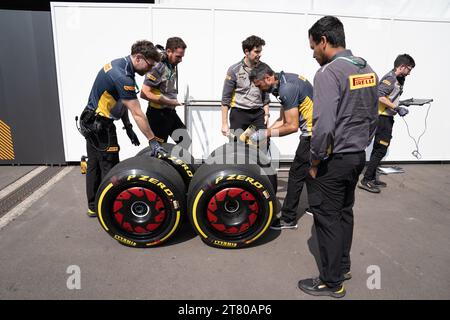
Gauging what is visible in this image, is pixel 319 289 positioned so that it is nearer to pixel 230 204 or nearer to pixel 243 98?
pixel 230 204

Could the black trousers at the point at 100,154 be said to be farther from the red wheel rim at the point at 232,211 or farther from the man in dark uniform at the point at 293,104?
the man in dark uniform at the point at 293,104

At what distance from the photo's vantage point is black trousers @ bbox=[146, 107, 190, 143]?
4.21 m

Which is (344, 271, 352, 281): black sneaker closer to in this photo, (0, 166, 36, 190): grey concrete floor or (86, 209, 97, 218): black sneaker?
(86, 209, 97, 218): black sneaker

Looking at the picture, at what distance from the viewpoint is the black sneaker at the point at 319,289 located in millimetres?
2596

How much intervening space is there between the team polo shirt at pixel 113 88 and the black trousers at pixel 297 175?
72.6 inches

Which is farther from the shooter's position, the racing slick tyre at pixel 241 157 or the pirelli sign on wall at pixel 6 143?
the pirelli sign on wall at pixel 6 143

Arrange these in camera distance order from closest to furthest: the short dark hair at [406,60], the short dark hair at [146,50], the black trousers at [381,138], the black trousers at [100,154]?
the short dark hair at [146,50] → the black trousers at [100,154] → the short dark hair at [406,60] → the black trousers at [381,138]

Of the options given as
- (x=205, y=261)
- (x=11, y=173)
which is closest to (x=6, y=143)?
(x=11, y=173)

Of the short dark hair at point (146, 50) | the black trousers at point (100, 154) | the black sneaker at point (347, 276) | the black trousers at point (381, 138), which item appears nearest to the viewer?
the black sneaker at point (347, 276)

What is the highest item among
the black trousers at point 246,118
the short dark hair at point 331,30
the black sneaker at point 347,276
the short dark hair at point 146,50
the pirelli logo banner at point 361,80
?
the short dark hair at point 331,30

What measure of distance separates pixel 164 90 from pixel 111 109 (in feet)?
2.71

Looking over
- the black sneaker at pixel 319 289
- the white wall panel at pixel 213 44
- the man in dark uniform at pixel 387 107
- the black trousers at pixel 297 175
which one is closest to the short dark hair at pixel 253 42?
the black trousers at pixel 297 175

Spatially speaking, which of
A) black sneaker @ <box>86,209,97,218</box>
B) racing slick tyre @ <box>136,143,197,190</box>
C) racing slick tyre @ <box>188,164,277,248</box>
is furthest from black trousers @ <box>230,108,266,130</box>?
black sneaker @ <box>86,209,97,218</box>

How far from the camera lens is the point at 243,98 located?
419 cm
